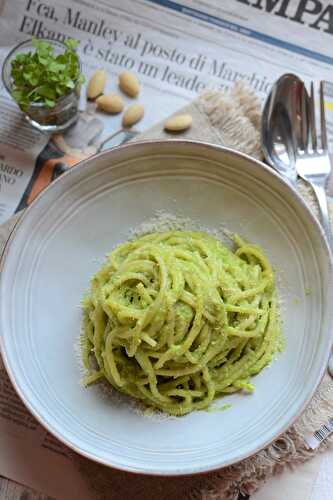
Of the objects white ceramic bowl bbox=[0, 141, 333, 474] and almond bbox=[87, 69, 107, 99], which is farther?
almond bbox=[87, 69, 107, 99]

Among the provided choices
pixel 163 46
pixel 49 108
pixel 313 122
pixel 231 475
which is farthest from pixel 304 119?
pixel 231 475

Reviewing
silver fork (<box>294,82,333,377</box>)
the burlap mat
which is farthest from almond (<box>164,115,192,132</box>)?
the burlap mat

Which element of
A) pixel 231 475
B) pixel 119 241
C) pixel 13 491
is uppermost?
pixel 119 241

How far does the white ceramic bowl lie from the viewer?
1.37 metres

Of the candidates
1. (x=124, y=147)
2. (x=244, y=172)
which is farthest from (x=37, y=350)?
(x=244, y=172)

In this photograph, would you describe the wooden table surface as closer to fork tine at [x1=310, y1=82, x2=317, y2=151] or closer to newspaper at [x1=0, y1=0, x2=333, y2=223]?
newspaper at [x1=0, y1=0, x2=333, y2=223]

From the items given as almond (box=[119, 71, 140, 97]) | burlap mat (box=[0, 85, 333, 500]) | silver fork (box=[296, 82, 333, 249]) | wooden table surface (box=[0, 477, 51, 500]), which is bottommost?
wooden table surface (box=[0, 477, 51, 500])

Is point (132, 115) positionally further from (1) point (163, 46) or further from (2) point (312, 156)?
(2) point (312, 156)

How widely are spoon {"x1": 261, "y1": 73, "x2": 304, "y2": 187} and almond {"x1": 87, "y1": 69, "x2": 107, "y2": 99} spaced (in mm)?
490

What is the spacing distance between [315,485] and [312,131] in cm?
96

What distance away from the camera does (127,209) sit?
156 cm

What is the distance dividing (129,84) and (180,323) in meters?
0.77

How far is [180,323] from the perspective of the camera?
4.59ft

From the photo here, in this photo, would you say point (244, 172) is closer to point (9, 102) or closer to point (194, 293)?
point (194, 293)
